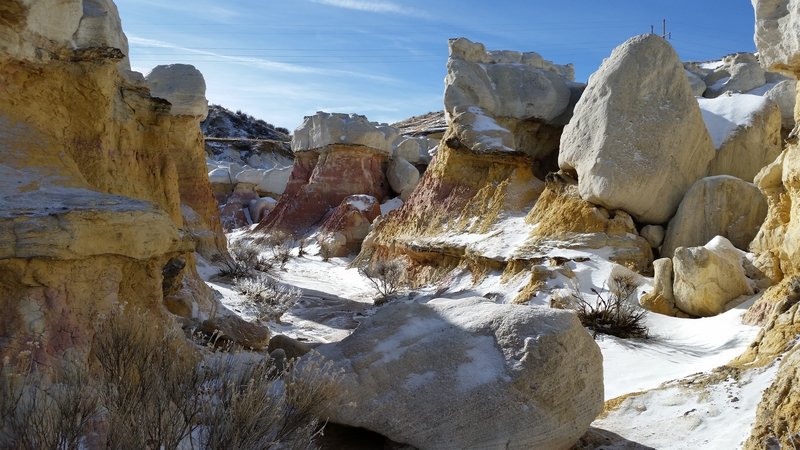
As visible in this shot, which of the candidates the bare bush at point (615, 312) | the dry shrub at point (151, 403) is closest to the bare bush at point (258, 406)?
the dry shrub at point (151, 403)

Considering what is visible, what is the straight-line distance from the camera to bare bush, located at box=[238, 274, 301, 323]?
1175cm

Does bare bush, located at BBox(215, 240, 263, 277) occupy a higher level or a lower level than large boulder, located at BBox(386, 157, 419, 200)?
lower

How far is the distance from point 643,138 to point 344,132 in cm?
1374

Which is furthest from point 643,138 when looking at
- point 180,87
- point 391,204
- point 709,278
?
point 391,204

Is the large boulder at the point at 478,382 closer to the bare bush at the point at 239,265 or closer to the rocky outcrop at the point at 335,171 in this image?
the bare bush at the point at 239,265

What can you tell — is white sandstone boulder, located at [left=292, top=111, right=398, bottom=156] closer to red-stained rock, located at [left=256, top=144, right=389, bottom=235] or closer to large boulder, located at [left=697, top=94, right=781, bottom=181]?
red-stained rock, located at [left=256, top=144, right=389, bottom=235]

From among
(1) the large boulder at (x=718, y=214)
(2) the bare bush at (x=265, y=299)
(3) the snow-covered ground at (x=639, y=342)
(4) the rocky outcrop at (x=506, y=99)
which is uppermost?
(4) the rocky outcrop at (x=506, y=99)

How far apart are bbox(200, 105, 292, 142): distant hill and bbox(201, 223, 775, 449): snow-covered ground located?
3681 cm

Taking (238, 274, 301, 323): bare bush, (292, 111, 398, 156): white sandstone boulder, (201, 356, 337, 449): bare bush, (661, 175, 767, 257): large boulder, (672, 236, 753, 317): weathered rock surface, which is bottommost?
(238, 274, 301, 323): bare bush

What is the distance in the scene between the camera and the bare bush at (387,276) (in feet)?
48.4

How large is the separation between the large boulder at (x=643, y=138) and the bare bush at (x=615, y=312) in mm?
2320

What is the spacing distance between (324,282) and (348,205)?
5.21 meters

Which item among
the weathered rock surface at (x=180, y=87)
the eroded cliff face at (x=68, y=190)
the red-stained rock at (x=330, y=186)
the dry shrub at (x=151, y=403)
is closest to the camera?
the dry shrub at (x=151, y=403)

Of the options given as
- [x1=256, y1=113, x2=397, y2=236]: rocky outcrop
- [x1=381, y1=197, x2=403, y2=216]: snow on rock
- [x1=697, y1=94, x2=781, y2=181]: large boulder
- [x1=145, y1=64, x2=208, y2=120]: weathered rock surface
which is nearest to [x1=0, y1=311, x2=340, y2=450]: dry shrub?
[x1=145, y1=64, x2=208, y2=120]: weathered rock surface
